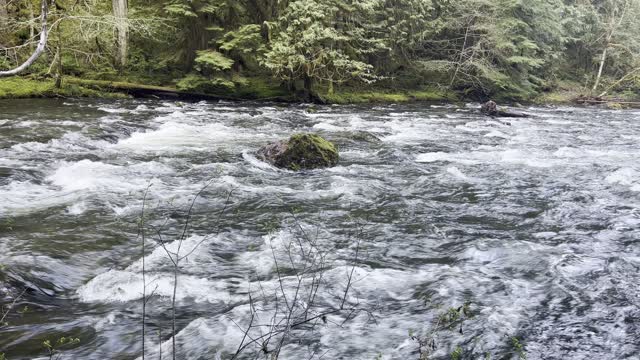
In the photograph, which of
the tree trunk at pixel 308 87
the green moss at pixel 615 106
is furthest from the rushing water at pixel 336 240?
the green moss at pixel 615 106

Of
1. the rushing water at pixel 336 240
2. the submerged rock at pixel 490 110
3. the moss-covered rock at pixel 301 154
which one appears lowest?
the rushing water at pixel 336 240

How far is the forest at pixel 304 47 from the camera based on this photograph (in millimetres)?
17016

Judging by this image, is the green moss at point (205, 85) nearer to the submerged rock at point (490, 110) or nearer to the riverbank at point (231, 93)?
the riverbank at point (231, 93)

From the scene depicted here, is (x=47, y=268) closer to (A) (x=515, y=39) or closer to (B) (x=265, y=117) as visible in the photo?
(B) (x=265, y=117)

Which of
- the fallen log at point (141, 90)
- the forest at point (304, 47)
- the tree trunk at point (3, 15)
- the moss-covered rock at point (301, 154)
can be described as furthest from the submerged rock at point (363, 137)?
the tree trunk at point (3, 15)

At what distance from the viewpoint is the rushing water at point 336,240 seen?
11.8 ft

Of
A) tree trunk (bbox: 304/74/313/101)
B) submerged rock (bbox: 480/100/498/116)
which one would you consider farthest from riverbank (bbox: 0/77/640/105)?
submerged rock (bbox: 480/100/498/116)

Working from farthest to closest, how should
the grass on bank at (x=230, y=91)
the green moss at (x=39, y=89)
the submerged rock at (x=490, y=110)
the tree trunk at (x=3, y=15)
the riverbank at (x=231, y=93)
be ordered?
the submerged rock at (x=490, y=110), the riverbank at (x=231, y=93), the grass on bank at (x=230, y=91), the green moss at (x=39, y=89), the tree trunk at (x=3, y=15)

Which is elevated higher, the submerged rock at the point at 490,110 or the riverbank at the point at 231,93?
the riverbank at the point at 231,93

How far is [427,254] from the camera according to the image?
5.21m

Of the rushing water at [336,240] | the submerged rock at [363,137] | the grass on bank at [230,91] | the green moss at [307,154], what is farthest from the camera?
the grass on bank at [230,91]

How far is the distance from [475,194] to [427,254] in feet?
9.08

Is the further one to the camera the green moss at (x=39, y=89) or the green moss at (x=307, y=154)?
the green moss at (x=39, y=89)

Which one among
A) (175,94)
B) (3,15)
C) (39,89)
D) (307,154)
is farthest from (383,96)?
(3,15)
